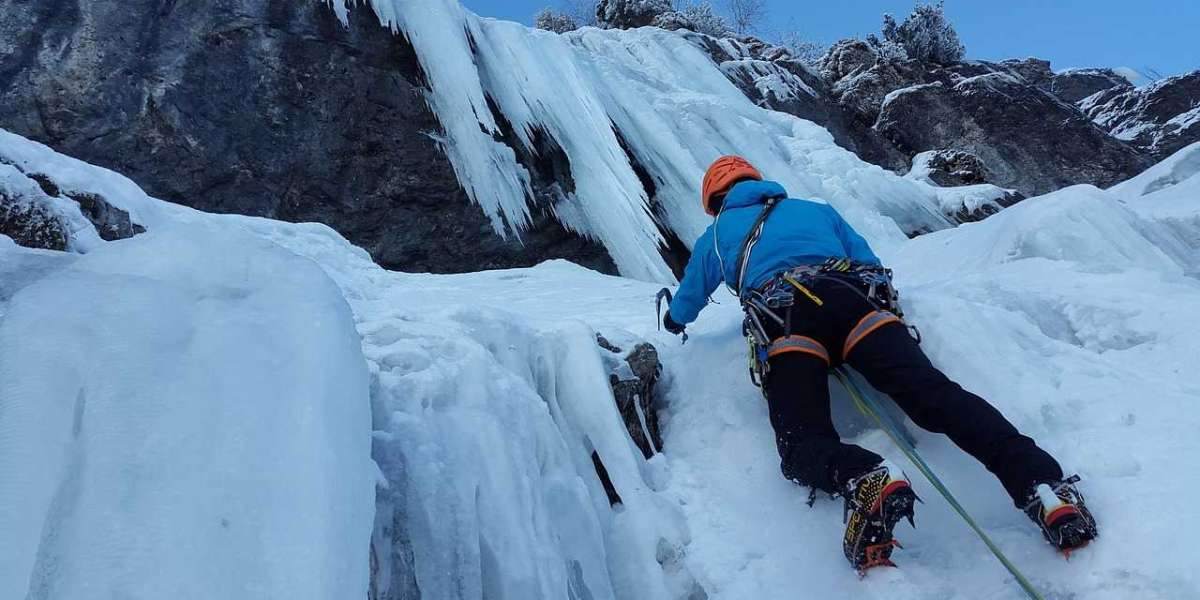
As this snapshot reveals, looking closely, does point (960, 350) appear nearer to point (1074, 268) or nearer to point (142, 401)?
point (1074, 268)

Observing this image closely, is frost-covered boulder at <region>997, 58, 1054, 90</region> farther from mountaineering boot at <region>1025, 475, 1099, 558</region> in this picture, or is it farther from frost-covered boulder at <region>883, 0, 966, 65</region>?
mountaineering boot at <region>1025, 475, 1099, 558</region>

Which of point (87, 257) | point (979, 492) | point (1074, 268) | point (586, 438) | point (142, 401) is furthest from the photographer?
point (1074, 268)

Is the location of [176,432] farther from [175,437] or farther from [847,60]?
[847,60]

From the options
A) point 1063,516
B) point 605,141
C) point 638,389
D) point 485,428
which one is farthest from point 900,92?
point 485,428

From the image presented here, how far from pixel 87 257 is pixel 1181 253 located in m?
4.66

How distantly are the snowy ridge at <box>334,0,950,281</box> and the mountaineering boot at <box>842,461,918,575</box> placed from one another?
479 cm

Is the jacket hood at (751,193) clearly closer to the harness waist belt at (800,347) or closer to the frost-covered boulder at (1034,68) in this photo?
the harness waist belt at (800,347)

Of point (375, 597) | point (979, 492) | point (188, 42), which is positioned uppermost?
point (979, 492)

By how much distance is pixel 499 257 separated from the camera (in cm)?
652

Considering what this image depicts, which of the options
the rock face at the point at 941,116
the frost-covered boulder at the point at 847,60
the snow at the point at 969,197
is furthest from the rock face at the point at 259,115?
the frost-covered boulder at the point at 847,60

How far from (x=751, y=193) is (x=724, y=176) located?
0.98 ft

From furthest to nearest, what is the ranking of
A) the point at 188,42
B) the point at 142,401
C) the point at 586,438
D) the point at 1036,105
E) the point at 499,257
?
the point at 1036,105, the point at 499,257, the point at 188,42, the point at 586,438, the point at 142,401

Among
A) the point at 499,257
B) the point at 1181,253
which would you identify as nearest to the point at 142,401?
the point at 1181,253

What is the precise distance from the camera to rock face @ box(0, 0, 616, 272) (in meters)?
5.45
